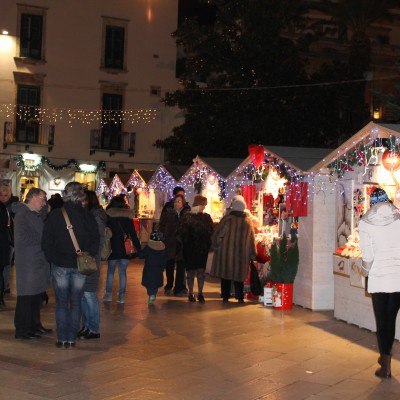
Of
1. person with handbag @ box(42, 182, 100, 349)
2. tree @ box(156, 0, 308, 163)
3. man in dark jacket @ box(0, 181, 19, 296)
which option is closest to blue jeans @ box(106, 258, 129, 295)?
man in dark jacket @ box(0, 181, 19, 296)

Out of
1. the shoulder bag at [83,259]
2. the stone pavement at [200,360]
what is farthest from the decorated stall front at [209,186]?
the shoulder bag at [83,259]

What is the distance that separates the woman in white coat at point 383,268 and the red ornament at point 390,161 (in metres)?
2.20

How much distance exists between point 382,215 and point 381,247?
1.01 ft

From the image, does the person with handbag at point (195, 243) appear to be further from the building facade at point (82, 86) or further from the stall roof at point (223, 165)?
the building facade at point (82, 86)

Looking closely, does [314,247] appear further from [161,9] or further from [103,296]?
[161,9]

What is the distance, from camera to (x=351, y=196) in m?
10.3

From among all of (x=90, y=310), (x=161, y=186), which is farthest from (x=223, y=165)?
(x=90, y=310)

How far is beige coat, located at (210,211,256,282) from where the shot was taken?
37.1ft

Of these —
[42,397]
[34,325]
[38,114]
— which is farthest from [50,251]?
[38,114]

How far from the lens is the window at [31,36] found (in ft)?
103

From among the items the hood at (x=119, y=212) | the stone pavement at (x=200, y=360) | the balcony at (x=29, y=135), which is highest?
the balcony at (x=29, y=135)

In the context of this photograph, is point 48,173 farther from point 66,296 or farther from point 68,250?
point 68,250

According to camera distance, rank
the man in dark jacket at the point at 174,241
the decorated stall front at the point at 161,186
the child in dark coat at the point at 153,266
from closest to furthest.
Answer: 1. the child in dark coat at the point at 153,266
2. the man in dark jacket at the point at 174,241
3. the decorated stall front at the point at 161,186

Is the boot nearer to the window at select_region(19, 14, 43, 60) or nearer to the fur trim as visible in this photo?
the fur trim
